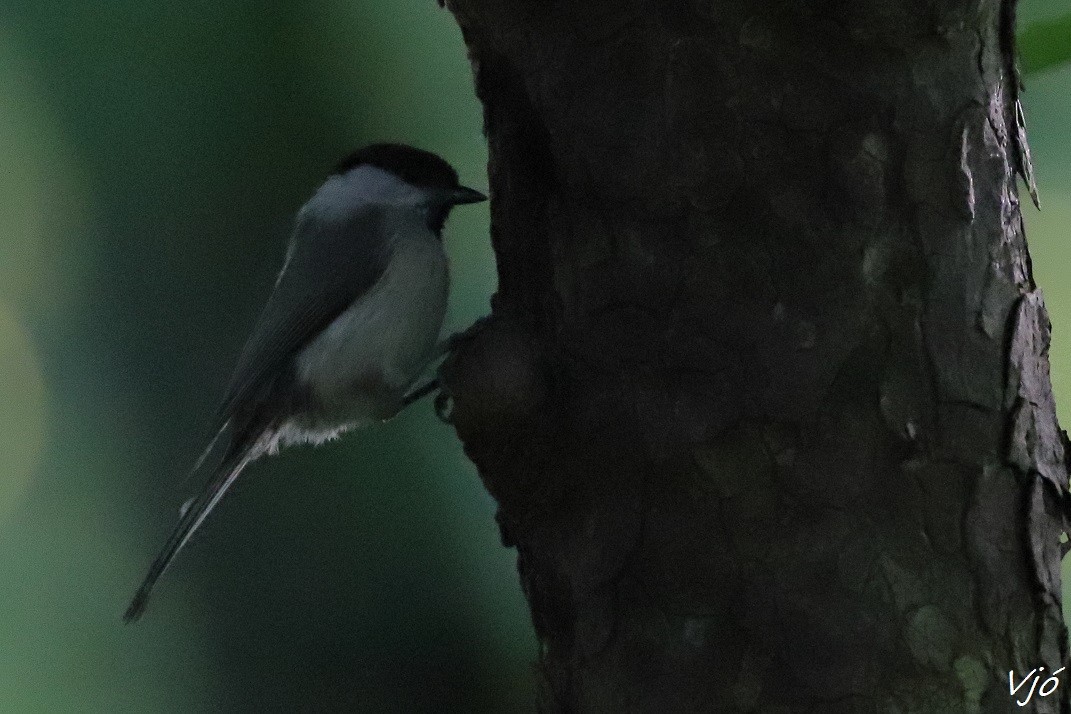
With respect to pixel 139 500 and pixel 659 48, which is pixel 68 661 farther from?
pixel 659 48

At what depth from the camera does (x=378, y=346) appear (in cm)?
121

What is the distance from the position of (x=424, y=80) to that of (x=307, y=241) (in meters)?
0.28

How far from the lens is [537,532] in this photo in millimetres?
901

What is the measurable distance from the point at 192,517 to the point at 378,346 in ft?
0.92

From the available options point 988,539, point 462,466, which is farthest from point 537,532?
point 462,466

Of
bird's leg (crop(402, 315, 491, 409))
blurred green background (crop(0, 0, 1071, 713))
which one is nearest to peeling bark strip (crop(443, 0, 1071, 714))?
bird's leg (crop(402, 315, 491, 409))

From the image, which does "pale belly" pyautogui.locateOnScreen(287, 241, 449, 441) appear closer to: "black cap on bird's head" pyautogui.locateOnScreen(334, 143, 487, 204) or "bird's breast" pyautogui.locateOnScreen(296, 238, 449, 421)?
"bird's breast" pyautogui.locateOnScreen(296, 238, 449, 421)

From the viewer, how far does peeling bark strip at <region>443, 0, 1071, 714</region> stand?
29.3 inches

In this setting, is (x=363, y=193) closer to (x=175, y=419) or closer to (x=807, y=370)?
(x=175, y=419)
